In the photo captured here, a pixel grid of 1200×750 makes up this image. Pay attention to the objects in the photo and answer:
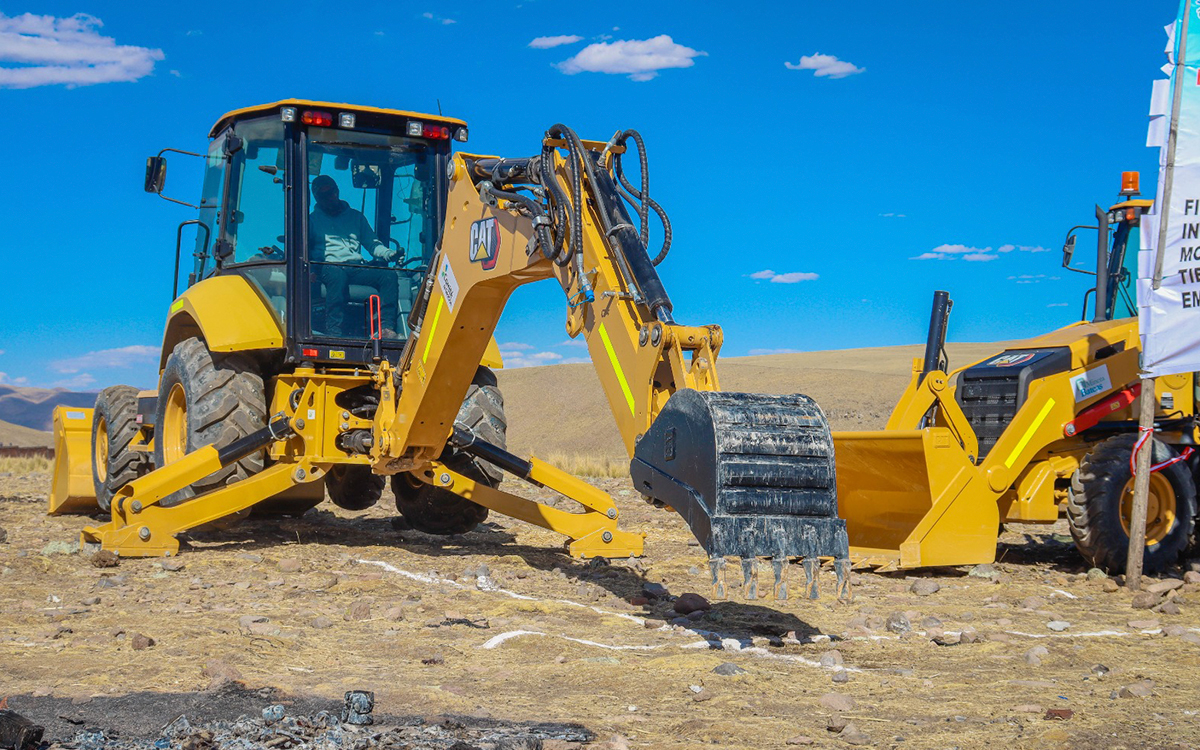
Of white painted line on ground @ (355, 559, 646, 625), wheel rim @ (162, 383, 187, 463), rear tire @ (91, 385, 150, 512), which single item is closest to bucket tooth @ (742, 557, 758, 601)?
white painted line on ground @ (355, 559, 646, 625)

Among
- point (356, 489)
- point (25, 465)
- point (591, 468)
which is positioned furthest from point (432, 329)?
point (25, 465)

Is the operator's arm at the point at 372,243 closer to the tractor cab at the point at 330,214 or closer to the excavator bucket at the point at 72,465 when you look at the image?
the tractor cab at the point at 330,214

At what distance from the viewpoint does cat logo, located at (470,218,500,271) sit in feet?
21.9

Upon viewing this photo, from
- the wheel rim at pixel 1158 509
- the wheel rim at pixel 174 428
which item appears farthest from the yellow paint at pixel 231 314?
the wheel rim at pixel 1158 509

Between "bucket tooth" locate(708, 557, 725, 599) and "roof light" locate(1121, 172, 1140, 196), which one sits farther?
"roof light" locate(1121, 172, 1140, 196)

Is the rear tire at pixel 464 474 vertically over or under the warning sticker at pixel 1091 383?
under

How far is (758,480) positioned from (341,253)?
5047mm

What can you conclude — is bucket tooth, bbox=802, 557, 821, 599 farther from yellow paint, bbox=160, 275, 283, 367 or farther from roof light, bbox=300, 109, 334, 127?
roof light, bbox=300, 109, 334, 127

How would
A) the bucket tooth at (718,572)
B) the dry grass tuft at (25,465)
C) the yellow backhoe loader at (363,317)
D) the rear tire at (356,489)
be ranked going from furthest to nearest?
1. the dry grass tuft at (25,465)
2. the rear tire at (356,489)
3. the yellow backhoe loader at (363,317)
4. the bucket tooth at (718,572)

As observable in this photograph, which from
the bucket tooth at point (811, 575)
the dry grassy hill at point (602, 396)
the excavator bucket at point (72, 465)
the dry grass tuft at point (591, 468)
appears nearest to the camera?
the bucket tooth at point (811, 575)

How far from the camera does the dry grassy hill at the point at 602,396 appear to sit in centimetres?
4234

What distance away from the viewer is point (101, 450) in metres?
11.1

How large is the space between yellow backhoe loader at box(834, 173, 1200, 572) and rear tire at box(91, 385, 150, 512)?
6.13m

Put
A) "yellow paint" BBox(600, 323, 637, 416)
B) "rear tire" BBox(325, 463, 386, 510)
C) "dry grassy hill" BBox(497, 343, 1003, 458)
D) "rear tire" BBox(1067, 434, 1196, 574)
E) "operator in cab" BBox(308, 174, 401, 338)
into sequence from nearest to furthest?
"yellow paint" BBox(600, 323, 637, 416)
"rear tire" BBox(1067, 434, 1196, 574)
"operator in cab" BBox(308, 174, 401, 338)
"rear tire" BBox(325, 463, 386, 510)
"dry grassy hill" BBox(497, 343, 1003, 458)
